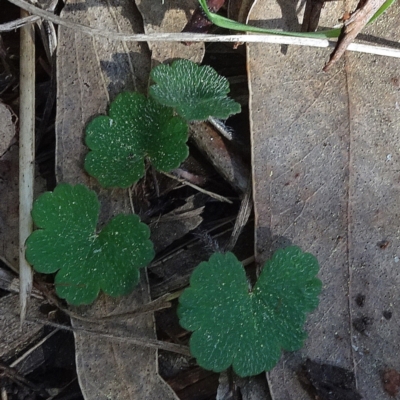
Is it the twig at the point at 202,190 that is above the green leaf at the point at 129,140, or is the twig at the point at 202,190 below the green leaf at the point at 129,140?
below

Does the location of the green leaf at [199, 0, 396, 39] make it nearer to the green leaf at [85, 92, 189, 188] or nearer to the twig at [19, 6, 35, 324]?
the green leaf at [85, 92, 189, 188]

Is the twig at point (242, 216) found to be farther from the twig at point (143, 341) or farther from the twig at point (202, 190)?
the twig at point (143, 341)

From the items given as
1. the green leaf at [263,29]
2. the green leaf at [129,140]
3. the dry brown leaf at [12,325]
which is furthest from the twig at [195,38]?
the dry brown leaf at [12,325]

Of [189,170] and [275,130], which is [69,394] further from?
[275,130]

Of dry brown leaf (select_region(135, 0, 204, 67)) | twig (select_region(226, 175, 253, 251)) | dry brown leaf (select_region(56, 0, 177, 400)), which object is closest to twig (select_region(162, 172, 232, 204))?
twig (select_region(226, 175, 253, 251))

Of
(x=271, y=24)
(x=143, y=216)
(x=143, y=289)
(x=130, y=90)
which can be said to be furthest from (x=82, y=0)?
(x=143, y=289)

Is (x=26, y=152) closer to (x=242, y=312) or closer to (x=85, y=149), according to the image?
(x=85, y=149)
